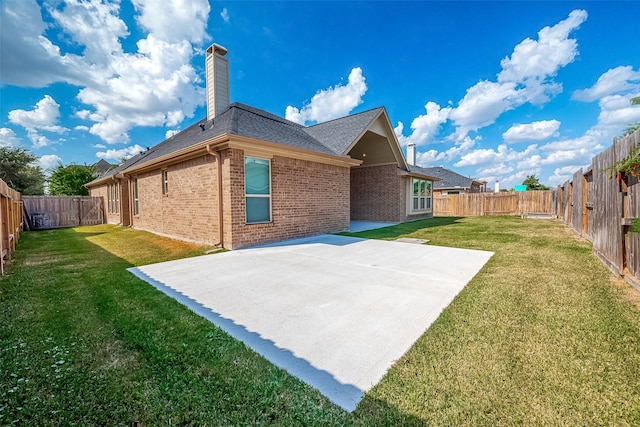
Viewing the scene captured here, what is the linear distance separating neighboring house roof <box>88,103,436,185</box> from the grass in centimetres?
555

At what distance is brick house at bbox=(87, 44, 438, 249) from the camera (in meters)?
7.75

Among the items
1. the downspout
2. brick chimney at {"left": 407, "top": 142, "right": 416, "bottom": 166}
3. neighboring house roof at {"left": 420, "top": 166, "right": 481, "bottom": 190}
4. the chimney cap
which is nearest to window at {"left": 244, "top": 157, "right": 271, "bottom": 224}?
the downspout

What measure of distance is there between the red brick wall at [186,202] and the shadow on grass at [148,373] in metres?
4.48

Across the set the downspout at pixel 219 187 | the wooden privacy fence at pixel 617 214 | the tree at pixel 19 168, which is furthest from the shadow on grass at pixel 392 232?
the tree at pixel 19 168

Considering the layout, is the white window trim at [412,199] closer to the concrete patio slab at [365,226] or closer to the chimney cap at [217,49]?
the concrete patio slab at [365,226]

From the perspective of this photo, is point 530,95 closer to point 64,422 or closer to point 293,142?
point 293,142

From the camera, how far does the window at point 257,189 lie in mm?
8031

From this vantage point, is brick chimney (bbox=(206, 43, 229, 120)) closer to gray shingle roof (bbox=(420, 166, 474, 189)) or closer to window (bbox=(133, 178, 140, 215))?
window (bbox=(133, 178, 140, 215))

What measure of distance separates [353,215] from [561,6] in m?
12.2

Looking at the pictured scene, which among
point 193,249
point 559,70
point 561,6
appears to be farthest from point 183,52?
point 559,70

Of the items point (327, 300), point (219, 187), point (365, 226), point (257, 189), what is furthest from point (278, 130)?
point (327, 300)

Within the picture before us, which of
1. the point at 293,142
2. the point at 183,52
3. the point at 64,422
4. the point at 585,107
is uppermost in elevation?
the point at 183,52

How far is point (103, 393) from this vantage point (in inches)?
78.2

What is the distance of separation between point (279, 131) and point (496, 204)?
19852mm
